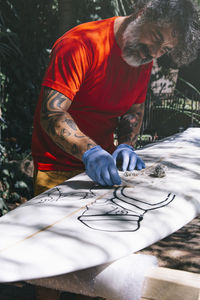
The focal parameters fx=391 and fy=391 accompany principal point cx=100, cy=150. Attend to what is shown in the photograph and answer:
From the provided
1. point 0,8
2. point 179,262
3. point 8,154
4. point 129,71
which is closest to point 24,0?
point 0,8

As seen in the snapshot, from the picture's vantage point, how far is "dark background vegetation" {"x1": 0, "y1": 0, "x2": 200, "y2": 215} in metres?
3.77

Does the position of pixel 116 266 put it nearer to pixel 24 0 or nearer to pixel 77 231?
pixel 77 231

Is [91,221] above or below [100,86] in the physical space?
below

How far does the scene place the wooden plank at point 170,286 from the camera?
1041mm

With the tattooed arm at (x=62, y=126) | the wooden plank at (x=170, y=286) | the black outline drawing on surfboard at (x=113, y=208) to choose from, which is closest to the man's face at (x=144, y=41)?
the tattooed arm at (x=62, y=126)

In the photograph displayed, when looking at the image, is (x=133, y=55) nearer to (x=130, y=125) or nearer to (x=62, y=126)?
(x=130, y=125)

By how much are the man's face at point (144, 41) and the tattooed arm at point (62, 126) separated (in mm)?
569

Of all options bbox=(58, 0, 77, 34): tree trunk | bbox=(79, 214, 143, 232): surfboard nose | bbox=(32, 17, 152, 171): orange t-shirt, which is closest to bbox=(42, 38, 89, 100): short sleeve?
bbox=(32, 17, 152, 171): orange t-shirt

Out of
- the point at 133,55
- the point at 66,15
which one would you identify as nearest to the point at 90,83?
the point at 133,55

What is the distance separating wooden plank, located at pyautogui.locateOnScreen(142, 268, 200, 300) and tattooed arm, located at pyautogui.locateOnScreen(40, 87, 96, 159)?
88 cm

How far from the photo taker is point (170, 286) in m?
1.06

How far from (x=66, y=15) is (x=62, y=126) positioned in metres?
2.12

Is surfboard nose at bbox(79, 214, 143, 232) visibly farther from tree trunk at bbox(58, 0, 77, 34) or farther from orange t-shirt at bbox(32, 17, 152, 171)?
tree trunk at bbox(58, 0, 77, 34)

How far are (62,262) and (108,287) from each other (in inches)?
6.1
